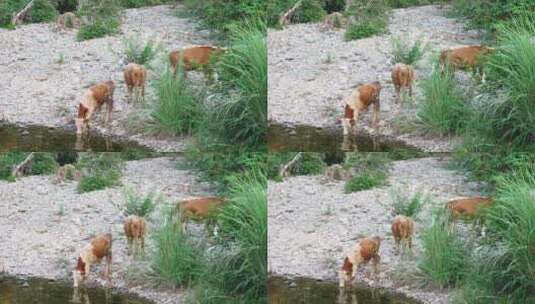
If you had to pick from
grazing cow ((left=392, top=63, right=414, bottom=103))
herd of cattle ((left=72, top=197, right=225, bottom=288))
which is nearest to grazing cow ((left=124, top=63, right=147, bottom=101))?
herd of cattle ((left=72, top=197, right=225, bottom=288))

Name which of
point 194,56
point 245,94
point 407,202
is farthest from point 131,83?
point 407,202

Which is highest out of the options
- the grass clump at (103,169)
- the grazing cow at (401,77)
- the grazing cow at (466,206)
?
the grazing cow at (401,77)

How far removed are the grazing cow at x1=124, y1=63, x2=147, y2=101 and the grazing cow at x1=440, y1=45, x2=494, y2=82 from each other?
1.28m

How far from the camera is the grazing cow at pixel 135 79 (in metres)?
4.54

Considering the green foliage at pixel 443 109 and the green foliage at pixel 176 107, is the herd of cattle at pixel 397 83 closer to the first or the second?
the green foliage at pixel 443 109

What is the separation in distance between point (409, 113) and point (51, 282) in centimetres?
167

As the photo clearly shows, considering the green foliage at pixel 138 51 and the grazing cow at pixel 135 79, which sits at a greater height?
the green foliage at pixel 138 51

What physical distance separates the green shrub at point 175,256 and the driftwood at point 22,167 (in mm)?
618

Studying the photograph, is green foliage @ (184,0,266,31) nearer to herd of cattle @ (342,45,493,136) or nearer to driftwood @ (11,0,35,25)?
herd of cattle @ (342,45,493,136)

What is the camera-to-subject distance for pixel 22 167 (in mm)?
4531

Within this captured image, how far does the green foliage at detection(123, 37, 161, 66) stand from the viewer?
4555 millimetres

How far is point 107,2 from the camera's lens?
4.61m

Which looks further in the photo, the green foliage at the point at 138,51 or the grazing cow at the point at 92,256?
the green foliage at the point at 138,51

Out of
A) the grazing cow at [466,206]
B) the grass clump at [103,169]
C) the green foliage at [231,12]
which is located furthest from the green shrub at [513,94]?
the grass clump at [103,169]
